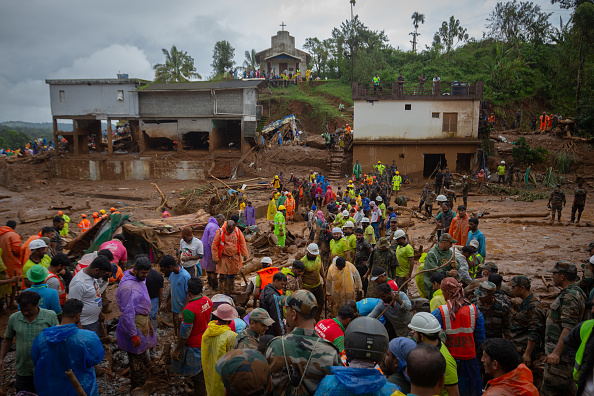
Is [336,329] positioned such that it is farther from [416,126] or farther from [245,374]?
[416,126]

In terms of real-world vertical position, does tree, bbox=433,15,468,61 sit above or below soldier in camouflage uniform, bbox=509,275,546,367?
above

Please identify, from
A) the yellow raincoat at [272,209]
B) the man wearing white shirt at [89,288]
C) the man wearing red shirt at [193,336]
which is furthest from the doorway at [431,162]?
the man wearing white shirt at [89,288]

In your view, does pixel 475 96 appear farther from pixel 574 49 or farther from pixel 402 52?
pixel 402 52

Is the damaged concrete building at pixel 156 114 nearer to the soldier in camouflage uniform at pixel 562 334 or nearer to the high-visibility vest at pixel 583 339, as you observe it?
the soldier in camouflage uniform at pixel 562 334

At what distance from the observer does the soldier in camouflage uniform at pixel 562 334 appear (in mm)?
3912

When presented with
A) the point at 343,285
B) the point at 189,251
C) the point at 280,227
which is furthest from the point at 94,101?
the point at 343,285

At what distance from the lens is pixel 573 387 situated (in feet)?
12.9

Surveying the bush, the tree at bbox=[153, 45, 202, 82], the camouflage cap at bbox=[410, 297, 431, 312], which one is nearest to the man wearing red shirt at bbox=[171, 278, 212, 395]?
the camouflage cap at bbox=[410, 297, 431, 312]

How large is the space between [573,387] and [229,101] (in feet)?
88.4

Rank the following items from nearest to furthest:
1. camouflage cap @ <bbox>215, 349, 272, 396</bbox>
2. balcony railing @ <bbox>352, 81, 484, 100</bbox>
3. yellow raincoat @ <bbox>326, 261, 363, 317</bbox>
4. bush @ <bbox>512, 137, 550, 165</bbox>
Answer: camouflage cap @ <bbox>215, 349, 272, 396</bbox> → yellow raincoat @ <bbox>326, 261, 363, 317</bbox> → bush @ <bbox>512, 137, 550, 165</bbox> → balcony railing @ <bbox>352, 81, 484, 100</bbox>

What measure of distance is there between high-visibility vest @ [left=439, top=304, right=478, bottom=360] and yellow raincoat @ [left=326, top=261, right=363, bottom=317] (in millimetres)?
2227

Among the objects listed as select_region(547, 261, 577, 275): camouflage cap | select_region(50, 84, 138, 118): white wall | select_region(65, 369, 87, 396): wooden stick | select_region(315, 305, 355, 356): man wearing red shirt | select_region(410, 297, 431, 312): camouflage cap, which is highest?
select_region(50, 84, 138, 118): white wall

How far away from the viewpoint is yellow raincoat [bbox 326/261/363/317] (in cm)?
609

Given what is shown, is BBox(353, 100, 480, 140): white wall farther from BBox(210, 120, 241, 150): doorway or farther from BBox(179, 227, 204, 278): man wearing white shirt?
BBox(179, 227, 204, 278): man wearing white shirt
